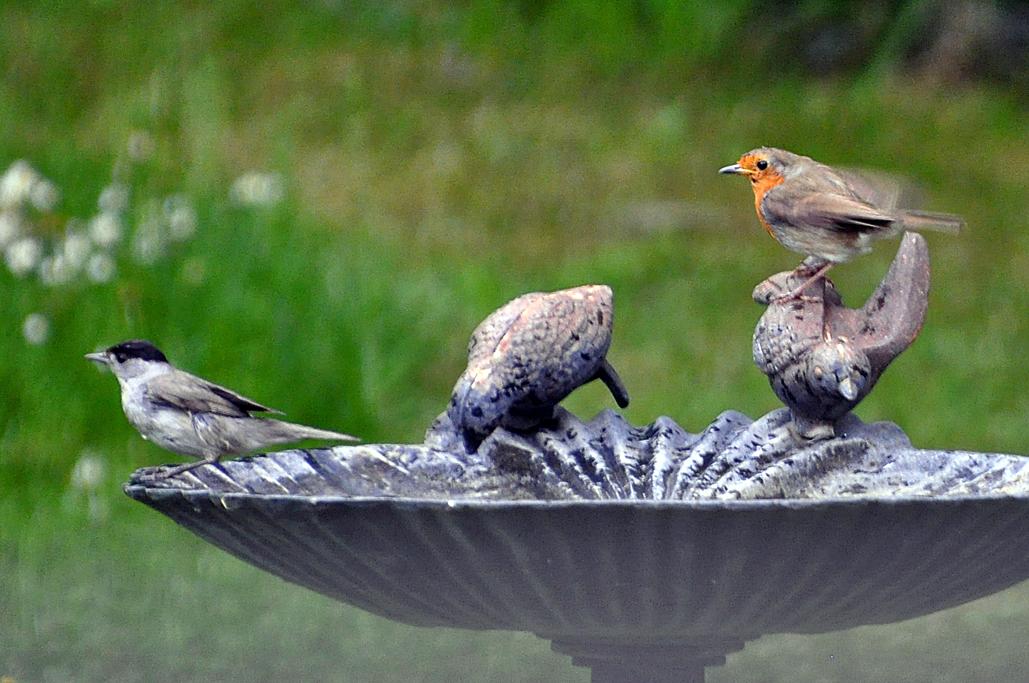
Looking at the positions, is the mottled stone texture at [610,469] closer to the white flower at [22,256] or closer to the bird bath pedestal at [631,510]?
the bird bath pedestal at [631,510]

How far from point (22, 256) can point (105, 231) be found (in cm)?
26

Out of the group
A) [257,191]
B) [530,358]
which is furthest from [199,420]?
[257,191]

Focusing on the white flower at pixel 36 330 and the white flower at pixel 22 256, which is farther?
the white flower at pixel 22 256

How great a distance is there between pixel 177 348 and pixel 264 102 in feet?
9.39

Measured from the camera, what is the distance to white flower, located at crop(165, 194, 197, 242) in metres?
5.05

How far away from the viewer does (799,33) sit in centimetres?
781

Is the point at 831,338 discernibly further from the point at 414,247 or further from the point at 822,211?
the point at 414,247

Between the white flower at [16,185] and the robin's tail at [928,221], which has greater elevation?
the white flower at [16,185]

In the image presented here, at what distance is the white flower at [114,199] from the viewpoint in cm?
511

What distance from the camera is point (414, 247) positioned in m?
6.59

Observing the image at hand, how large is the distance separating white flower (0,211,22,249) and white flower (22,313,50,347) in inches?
11.8

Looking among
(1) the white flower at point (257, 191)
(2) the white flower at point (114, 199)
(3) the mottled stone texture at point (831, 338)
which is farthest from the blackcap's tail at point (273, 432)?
(1) the white flower at point (257, 191)

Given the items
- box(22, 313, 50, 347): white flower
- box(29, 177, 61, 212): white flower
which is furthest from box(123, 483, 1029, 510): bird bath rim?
box(29, 177, 61, 212): white flower

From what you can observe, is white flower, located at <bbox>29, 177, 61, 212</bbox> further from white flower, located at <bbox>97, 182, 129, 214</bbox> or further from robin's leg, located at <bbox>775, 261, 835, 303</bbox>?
robin's leg, located at <bbox>775, 261, 835, 303</bbox>
